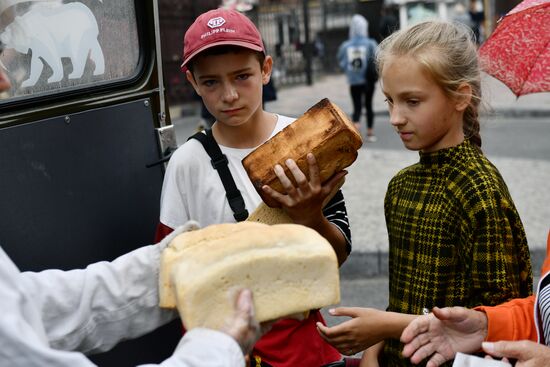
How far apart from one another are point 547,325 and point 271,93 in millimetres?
6695

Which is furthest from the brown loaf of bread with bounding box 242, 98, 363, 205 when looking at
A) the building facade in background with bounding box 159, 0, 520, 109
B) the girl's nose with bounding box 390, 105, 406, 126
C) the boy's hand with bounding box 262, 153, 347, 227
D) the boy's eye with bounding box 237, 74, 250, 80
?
the building facade in background with bounding box 159, 0, 520, 109

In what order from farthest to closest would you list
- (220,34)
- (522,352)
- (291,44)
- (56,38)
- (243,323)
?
(291,44) < (56,38) < (220,34) < (522,352) < (243,323)

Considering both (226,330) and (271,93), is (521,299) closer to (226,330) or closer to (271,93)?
(226,330)

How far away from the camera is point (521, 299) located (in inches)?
87.4

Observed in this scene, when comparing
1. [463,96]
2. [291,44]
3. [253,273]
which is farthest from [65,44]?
[291,44]

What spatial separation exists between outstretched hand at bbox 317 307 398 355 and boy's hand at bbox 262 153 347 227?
1.00ft

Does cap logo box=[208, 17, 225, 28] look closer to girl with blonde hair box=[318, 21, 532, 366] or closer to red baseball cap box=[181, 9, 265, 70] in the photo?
red baseball cap box=[181, 9, 265, 70]

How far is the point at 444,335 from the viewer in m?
2.16

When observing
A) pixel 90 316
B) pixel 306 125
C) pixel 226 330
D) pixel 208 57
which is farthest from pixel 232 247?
pixel 208 57

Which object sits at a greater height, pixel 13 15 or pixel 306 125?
pixel 13 15

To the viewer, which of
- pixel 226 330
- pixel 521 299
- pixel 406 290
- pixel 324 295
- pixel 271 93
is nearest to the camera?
pixel 226 330

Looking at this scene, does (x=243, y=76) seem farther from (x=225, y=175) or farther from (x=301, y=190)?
(x=301, y=190)

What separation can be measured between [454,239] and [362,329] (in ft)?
1.26

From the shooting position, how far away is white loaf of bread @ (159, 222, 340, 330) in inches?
65.2
